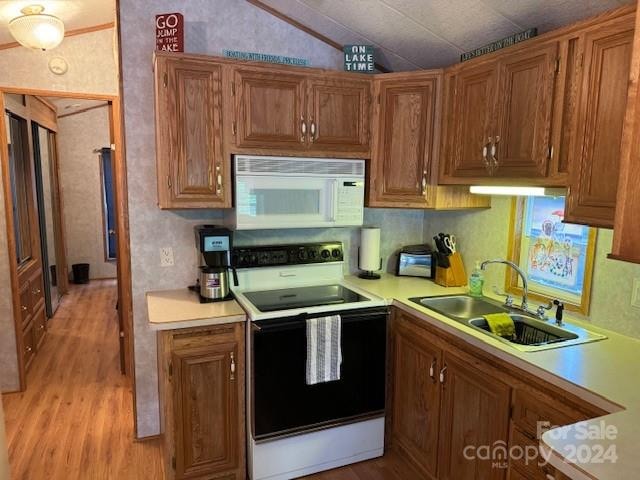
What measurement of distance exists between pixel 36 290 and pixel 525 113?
406 cm

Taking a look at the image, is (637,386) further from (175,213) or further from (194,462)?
(175,213)

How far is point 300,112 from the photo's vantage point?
8.13 ft

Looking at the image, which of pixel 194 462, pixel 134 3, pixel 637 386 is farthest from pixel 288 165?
pixel 637 386

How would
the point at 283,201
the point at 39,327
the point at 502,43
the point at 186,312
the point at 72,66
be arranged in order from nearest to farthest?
the point at 502,43, the point at 186,312, the point at 283,201, the point at 72,66, the point at 39,327

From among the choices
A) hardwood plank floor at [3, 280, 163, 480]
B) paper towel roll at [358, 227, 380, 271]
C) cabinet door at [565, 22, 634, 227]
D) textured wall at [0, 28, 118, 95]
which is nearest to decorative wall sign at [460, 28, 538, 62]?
cabinet door at [565, 22, 634, 227]

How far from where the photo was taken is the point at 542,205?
2.38 m

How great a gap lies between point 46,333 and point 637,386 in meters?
4.75

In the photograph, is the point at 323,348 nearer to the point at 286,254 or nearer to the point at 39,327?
the point at 286,254

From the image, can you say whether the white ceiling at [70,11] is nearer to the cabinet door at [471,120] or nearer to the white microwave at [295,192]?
the white microwave at [295,192]

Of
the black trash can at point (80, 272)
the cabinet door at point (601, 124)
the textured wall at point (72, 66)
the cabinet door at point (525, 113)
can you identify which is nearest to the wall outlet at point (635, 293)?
the cabinet door at point (601, 124)

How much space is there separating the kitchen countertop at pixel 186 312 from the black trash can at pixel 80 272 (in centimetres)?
467

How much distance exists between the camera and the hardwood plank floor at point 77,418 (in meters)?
2.44

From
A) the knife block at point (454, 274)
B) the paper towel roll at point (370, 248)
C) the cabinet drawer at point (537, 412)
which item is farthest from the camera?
the paper towel roll at point (370, 248)

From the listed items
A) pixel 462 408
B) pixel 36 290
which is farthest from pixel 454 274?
pixel 36 290
